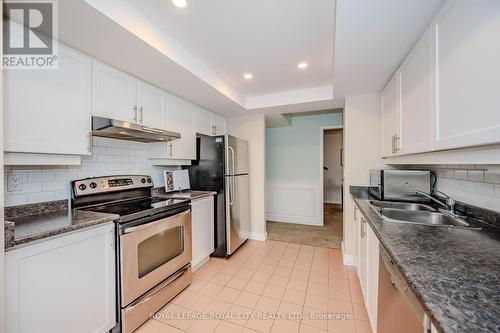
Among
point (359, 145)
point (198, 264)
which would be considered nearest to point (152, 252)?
point (198, 264)

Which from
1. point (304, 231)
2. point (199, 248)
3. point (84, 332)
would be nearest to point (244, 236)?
point (199, 248)

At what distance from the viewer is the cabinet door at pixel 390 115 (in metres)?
1.86

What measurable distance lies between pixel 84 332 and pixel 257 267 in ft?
5.65

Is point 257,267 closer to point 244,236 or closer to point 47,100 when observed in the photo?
point 244,236

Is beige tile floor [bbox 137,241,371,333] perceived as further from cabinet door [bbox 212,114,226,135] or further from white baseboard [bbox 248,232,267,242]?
cabinet door [bbox 212,114,226,135]

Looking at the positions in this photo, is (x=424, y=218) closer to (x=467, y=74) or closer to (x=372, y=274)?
(x=372, y=274)

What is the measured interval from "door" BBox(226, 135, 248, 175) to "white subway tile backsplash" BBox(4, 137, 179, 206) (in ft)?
2.96

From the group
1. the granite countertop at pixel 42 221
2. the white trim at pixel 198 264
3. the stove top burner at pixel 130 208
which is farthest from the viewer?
the white trim at pixel 198 264

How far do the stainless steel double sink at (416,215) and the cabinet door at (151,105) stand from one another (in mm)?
2293

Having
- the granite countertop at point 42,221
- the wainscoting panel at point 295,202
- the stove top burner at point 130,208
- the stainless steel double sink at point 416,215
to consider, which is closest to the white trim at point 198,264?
the stove top burner at point 130,208

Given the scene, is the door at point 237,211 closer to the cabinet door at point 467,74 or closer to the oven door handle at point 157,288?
the oven door handle at point 157,288

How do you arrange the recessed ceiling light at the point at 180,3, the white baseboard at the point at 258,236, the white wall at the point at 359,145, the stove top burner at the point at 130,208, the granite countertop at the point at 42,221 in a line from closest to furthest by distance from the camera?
the granite countertop at the point at 42,221
the recessed ceiling light at the point at 180,3
the stove top burner at the point at 130,208
the white wall at the point at 359,145
the white baseboard at the point at 258,236

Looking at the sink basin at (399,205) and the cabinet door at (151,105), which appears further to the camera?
the cabinet door at (151,105)

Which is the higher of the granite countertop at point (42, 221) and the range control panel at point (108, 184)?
the range control panel at point (108, 184)
